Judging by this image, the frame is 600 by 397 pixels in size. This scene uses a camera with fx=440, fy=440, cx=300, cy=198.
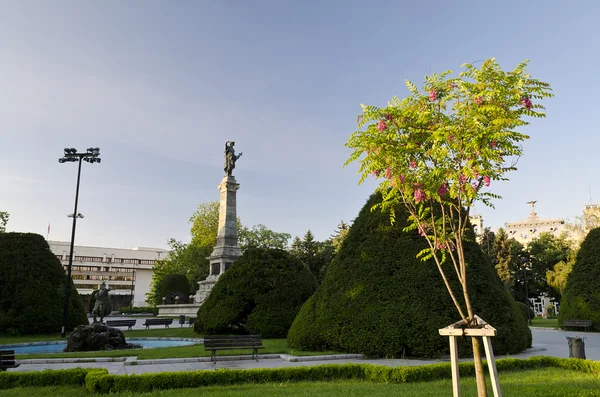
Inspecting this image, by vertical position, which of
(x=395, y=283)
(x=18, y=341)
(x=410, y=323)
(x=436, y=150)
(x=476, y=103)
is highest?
(x=476, y=103)

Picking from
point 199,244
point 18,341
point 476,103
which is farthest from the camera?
point 199,244

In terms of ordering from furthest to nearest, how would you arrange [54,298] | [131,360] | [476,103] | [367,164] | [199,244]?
1. [199,244]
2. [54,298]
3. [131,360]
4. [367,164]
5. [476,103]

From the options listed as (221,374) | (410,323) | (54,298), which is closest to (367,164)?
(221,374)

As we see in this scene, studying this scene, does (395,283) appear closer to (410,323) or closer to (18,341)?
(410,323)

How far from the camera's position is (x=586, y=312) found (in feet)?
83.0

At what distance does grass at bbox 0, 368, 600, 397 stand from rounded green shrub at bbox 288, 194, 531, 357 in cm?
299

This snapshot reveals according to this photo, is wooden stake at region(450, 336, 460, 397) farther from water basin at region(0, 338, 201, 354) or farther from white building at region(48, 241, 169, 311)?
white building at region(48, 241, 169, 311)

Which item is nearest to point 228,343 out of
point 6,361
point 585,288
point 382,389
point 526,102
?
point 6,361

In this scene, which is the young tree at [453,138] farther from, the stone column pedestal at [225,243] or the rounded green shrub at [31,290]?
the stone column pedestal at [225,243]

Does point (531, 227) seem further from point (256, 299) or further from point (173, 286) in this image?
point (256, 299)

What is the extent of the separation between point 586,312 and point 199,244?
55841mm

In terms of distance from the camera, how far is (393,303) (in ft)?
42.6

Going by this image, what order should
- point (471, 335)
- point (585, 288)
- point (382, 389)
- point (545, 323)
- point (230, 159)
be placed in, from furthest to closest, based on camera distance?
point (230, 159), point (545, 323), point (585, 288), point (382, 389), point (471, 335)

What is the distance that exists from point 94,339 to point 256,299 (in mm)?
6308
